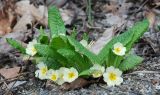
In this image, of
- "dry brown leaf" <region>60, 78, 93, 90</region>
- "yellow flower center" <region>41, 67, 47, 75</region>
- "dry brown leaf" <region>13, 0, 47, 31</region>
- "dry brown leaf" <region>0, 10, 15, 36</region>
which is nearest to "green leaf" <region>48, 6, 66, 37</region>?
"yellow flower center" <region>41, 67, 47, 75</region>

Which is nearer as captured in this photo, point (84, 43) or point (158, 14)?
point (84, 43)

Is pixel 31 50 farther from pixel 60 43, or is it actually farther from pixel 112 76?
pixel 112 76

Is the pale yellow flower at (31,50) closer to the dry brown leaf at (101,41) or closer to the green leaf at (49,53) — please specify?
the green leaf at (49,53)

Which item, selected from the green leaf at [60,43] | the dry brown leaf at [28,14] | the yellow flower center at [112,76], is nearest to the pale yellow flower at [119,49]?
the yellow flower center at [112,76]

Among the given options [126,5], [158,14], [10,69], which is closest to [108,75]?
[10,69]

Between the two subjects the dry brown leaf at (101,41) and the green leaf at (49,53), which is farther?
the dry brown leaf at (101,41)

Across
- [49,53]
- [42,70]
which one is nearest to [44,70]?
[42,70]

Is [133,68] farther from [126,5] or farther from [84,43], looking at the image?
[126,5]
